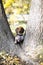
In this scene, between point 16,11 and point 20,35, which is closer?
point 20,35

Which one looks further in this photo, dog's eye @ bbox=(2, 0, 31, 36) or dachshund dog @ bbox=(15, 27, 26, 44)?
dog's eye @ bbox=(2, 0, 31, 36)

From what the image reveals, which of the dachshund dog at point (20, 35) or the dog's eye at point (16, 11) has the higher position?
the dachshund dog at point (20, 35)

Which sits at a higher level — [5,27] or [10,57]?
[5,27]

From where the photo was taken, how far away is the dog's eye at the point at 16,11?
1082cm

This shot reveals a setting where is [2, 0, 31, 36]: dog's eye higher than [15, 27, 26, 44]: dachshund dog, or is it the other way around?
[15, 27, 26, 44]: dachshund dog

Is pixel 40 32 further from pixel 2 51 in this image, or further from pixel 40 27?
pixel 2 51

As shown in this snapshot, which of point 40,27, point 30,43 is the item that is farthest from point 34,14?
point 30,43

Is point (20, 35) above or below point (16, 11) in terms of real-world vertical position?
above

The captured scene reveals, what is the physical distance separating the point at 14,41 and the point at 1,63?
0.66 metres

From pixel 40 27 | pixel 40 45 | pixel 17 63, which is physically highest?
pixel 40 27

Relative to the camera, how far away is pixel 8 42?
6430mm

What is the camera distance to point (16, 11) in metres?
12.2

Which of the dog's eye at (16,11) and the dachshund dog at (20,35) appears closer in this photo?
the dachshund dog at (20,35)

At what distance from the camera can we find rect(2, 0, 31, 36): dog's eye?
1082 cm
